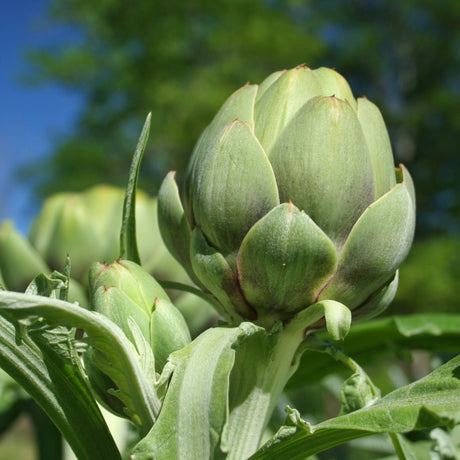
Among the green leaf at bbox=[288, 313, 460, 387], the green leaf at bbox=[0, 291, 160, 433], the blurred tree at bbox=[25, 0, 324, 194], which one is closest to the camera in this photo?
the green leaf at bbox=[0, 291, 160, 433]

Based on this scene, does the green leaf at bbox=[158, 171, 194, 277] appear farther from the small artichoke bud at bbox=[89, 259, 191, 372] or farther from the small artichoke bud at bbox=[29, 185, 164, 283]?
the small artichoke bud at bbox=[29, 185, 164, 283]

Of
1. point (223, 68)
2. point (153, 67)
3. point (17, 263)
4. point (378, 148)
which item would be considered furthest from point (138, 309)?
point (153, 67)

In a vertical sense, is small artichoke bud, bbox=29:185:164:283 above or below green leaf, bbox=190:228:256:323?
below

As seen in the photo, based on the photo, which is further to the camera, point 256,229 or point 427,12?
point 427,12

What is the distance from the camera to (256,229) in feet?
0.90

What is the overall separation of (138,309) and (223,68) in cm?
611

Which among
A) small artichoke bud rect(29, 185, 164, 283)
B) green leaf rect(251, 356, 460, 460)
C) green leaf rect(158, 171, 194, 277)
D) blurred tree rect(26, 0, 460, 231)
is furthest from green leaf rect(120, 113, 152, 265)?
blurred tree rect(26, 0, 460, 231)

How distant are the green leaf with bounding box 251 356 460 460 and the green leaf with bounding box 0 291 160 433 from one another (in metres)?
0.06

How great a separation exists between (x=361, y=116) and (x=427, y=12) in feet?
27.3

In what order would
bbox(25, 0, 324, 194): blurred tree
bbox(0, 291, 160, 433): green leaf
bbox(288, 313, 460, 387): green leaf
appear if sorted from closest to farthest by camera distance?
bbox(0, 291, 160, 433): green leaf → bbox(288, 313, 460, 387): green leaf → bbox(25, 0, 324, 194): blurred tree

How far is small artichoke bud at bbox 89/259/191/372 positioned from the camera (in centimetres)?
27

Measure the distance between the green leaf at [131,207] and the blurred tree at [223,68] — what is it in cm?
552

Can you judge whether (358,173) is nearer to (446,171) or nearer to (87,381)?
(87,381)

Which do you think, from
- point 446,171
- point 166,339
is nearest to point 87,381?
point 166,339
